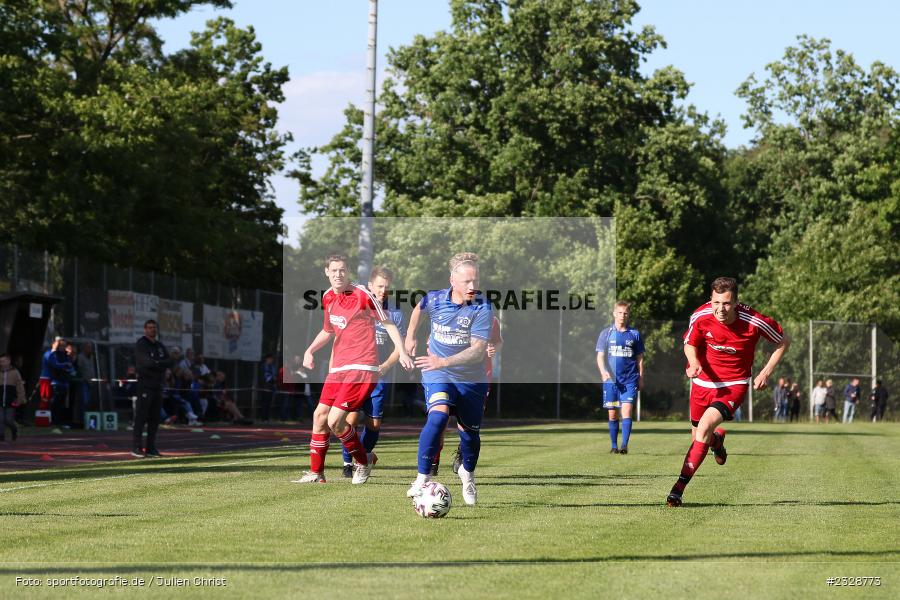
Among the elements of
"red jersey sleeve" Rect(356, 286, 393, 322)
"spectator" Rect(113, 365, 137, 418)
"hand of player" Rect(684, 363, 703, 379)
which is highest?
"red jersey sleeve" Rect(356, 286, 393, 322)

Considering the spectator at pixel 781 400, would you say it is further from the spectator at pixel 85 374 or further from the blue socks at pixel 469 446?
the blue socks at pixel 469 446

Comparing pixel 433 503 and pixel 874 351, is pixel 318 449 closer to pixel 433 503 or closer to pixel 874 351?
pixel 433 503

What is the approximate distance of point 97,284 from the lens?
3031 centimetres

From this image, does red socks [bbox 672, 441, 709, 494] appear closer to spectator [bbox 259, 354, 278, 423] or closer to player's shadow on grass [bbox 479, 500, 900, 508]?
player's shadow on grass [bbox 479, 500, 900, 508]

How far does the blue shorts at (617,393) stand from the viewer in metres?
20.5

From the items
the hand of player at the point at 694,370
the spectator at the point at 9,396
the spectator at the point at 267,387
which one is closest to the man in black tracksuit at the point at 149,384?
the spectator at the point at 9,396

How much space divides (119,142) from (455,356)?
29782 mm

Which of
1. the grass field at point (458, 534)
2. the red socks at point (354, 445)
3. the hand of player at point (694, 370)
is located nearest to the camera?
the grass field at point (458, 534)

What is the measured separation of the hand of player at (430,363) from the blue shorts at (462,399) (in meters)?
0.14

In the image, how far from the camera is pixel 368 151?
102ft

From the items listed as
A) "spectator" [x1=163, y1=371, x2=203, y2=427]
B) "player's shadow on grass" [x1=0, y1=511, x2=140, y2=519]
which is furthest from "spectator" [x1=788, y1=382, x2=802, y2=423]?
"player's shadow on grass" [x1=0, y1=511, x2=140, y2=519]

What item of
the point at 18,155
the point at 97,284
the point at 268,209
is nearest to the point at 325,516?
the point at 97,284

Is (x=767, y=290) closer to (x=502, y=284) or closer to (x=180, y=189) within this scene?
(x=502, y=284)

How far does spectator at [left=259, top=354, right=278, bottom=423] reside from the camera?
35.0 metres
